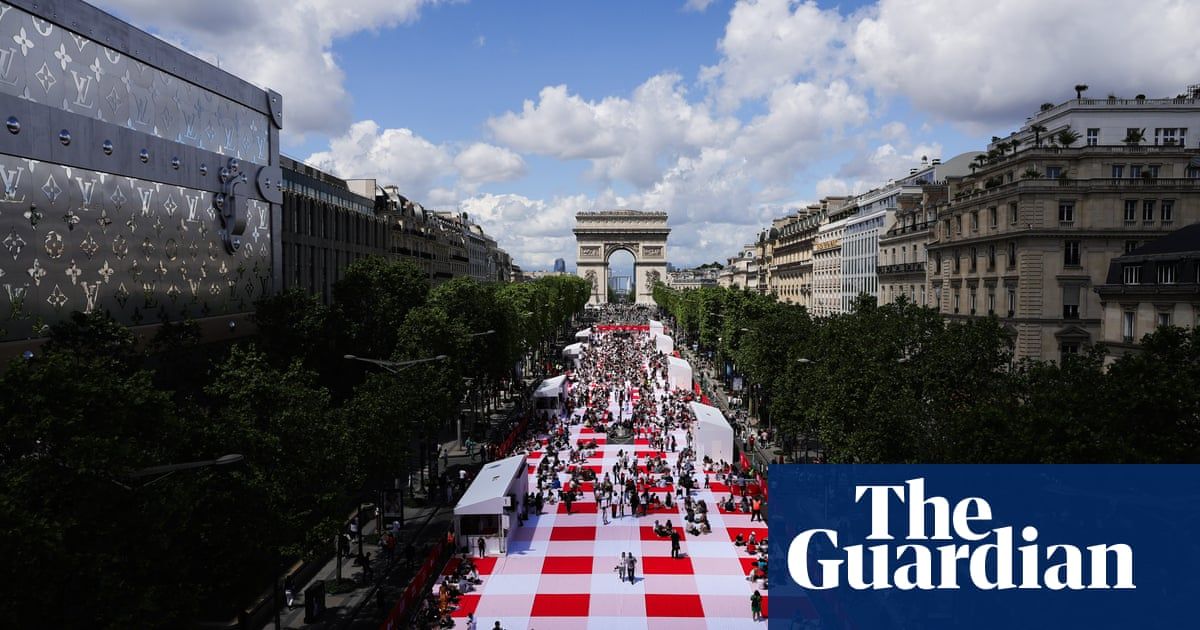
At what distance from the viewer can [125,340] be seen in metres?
27.6

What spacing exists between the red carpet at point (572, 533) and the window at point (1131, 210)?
34.9 metres

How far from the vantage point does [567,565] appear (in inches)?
1321

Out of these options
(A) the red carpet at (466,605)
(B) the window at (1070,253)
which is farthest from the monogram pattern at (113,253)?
(B) the window at (1070,253)

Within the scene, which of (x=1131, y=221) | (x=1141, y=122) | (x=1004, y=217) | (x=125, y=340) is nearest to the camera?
(x=125, y=340)

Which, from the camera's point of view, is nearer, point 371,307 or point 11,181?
point 11,181

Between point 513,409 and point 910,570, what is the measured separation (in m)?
54.1

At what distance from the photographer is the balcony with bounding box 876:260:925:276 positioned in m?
69.5

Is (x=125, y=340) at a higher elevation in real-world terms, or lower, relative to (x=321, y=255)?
lower

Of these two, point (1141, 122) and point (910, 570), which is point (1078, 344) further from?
point (910, 570)

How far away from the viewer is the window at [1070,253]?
4697 centimetres

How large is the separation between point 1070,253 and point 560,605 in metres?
36.3

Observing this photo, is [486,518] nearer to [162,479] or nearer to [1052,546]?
[162,479]

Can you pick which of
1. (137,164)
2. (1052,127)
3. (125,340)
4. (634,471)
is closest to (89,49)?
(137,164)

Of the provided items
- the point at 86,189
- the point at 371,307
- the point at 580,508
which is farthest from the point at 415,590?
the point at 86,189
